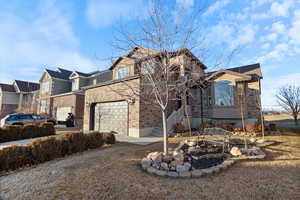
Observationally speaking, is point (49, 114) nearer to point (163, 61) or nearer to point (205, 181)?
point (163, 61)

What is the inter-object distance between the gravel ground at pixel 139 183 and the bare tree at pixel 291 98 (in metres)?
12.2

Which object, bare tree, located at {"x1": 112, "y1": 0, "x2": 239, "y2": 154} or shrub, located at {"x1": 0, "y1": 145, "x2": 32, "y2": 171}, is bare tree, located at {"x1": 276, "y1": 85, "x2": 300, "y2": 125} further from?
shrub, located at {"x1": 0, "y1": 145, "x2": 32, "y2": 171}

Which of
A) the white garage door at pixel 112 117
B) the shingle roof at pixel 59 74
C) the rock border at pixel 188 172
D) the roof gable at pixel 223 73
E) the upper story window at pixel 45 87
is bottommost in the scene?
the rock border at pixel 188 172

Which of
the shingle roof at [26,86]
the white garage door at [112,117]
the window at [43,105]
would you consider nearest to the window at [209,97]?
the white garage door at [112,117]

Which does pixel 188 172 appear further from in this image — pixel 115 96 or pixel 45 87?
pixel 45 87

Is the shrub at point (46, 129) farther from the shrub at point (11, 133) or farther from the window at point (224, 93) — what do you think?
the window at point (224, 93)

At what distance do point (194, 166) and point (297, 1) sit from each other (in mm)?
8116

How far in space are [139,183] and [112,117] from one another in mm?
10032

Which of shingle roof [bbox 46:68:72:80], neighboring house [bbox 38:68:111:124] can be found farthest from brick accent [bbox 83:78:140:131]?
shingle roof [bbox 46:68:72:80]

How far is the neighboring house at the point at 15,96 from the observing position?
30.4m

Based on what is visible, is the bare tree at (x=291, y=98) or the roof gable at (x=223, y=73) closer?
the roof gable at (x=223, y=73)

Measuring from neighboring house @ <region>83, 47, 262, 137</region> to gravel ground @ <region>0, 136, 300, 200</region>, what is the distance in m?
6.25

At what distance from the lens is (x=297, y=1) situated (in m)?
5.91

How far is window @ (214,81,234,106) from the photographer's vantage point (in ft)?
43.1
